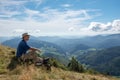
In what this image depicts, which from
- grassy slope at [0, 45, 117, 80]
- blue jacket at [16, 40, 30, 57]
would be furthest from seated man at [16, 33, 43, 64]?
grassy slope at [0, 45, 117, 80]

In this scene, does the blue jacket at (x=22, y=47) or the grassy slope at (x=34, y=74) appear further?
the blue jacket at (x=22, y=47)

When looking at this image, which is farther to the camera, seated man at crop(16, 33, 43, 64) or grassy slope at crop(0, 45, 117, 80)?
seated man at crop(16, 33, 43, 64)

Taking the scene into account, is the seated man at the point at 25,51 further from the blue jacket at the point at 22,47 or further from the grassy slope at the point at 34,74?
the grassy slope at the point at 34,74

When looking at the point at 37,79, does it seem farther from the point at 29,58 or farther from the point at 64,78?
the point at 29,58

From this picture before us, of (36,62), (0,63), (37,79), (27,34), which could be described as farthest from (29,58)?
(37,79)

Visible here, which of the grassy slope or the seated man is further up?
the seated man

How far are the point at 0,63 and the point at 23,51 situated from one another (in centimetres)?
349

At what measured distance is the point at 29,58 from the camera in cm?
1817

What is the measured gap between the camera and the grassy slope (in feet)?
37.1

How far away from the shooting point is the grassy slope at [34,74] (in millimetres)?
11305

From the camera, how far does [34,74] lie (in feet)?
38.5

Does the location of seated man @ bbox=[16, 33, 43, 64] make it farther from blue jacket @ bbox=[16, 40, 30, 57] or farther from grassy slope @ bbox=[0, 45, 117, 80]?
grassy slope @ bbox=[0, 45, 117, 80]

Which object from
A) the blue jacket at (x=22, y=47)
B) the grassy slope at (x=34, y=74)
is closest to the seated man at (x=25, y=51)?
the blue jacket at (x=22, y=47)

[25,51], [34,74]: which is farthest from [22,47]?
[34,74]
